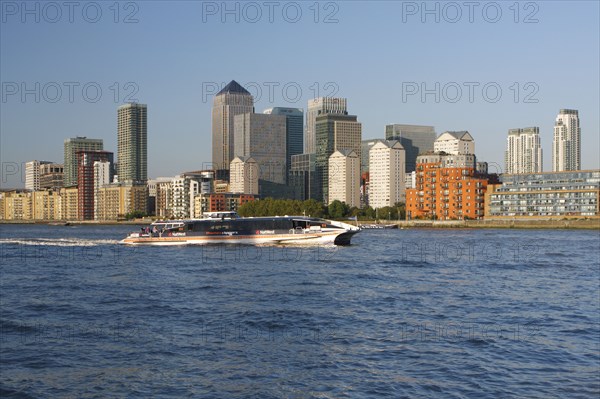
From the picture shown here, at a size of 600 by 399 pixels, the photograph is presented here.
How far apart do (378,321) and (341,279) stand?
15698 millimetres

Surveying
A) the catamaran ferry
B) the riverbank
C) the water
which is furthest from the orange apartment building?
the water

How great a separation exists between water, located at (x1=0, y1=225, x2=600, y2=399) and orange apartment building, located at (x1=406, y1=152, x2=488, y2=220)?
13393 cm

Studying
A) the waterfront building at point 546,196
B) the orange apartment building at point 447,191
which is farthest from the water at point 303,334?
the orange apartment building at point 447,191

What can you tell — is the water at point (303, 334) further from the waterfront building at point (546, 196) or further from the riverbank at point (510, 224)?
the waterfront building at point (546, 196)

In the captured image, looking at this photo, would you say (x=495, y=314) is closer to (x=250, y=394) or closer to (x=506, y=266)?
(x=250, y=394)

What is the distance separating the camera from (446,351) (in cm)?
2331

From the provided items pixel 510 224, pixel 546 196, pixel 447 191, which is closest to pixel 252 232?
pixel 510 224

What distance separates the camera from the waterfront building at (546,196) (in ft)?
549

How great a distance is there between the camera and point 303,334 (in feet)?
85.8

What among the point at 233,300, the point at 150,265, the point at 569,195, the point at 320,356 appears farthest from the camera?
the point at 569,195

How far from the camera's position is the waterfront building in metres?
167

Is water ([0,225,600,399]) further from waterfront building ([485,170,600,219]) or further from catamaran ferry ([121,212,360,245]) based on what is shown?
waterfront building ([485,170,600,219])

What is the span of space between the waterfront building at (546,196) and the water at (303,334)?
12672 cm

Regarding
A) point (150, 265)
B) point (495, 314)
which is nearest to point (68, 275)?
point (150, 265)
